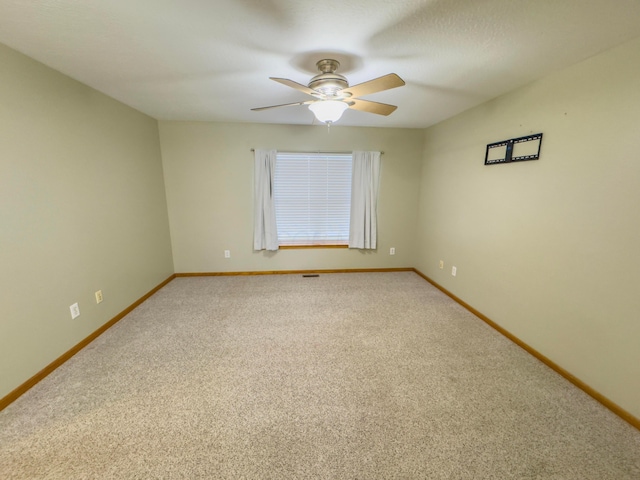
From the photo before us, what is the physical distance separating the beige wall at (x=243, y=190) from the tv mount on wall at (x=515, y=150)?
1.45 metres

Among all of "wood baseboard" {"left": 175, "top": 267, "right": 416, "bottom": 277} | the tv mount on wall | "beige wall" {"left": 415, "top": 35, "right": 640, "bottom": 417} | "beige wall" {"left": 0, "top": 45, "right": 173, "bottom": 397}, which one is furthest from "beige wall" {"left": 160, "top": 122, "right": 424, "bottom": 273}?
the tv mount on wall

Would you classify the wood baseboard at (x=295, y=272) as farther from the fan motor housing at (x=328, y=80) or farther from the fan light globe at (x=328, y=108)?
the fan motor housing at (x=328, y=80)

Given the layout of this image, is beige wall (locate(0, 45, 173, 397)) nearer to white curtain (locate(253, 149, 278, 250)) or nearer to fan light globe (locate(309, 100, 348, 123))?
white curtain (locate(253, 149, 278, 250))

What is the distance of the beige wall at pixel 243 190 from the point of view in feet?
11.8

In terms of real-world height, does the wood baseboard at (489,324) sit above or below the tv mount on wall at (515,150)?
below

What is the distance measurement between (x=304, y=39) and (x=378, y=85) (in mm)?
519

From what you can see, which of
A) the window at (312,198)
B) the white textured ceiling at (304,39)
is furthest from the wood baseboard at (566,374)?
the white textured ceiling at (304,39)

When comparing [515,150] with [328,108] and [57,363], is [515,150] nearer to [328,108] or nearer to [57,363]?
[328,108]

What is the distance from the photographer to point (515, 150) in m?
2.28

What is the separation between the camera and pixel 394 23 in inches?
54.4

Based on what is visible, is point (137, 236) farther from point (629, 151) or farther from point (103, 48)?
point (629, 151)

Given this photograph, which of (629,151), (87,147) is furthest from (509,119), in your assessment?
(87,147)

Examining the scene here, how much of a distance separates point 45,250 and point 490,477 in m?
3.12

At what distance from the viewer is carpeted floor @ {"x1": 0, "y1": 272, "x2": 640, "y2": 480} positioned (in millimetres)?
1301
